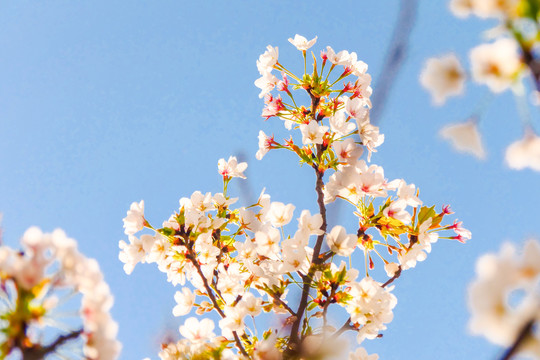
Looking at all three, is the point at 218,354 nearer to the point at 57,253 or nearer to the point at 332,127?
the point at 57,253

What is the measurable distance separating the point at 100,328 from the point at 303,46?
6.90 ft

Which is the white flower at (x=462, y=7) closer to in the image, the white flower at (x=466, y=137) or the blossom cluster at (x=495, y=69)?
the blossom cluster at (x=495, y=69)

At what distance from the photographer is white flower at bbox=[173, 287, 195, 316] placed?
2803 mm

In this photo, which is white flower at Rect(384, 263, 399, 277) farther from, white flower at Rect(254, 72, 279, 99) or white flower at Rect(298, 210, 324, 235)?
white flower at Rect(254, 72, 279, 99)

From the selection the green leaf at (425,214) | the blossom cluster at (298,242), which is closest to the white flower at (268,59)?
the blossom cluster at (298,242)

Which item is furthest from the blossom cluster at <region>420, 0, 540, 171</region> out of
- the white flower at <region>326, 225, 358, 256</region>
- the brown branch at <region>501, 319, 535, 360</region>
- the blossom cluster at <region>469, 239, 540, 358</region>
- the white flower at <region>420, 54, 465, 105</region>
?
the white flower at <region>326, 225, 358, 256</region>

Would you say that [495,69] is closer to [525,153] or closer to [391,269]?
[525,153]

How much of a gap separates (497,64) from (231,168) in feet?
6.87

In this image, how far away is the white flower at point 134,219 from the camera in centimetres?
268

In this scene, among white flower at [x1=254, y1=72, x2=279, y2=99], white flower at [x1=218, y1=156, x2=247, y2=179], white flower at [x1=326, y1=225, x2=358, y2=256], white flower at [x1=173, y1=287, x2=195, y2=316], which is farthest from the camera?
white flower at [x1=218, y1=156, x2=247, y2=179]

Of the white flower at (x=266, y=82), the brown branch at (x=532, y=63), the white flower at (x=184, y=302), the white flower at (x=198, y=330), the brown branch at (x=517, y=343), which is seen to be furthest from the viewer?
the white flower at (x=266, y=82)

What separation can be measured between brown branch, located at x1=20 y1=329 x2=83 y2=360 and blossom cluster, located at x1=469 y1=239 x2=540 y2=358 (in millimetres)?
1160

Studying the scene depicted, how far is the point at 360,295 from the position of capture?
2.36 meters

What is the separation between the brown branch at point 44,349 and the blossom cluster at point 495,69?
1.29 m
